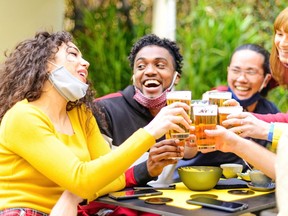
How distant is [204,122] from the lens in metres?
2.21

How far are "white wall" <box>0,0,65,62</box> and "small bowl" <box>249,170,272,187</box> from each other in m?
3.64

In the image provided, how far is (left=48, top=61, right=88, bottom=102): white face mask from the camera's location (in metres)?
2.32

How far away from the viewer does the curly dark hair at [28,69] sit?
231cm

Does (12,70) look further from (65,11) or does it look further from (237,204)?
(65,11)

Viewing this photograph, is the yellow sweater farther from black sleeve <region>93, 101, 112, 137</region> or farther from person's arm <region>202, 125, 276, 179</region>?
black sleeve <region>93, 101, 112, 137</region>

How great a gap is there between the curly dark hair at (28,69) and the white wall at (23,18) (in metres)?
3.07

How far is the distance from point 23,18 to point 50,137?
4.03 meters

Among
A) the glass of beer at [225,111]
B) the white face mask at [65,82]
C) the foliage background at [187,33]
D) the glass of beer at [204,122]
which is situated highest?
the foliage background at [187,33]

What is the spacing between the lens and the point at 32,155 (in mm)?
2119

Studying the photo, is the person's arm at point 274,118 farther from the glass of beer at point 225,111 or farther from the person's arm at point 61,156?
the person's arm at point 61,156

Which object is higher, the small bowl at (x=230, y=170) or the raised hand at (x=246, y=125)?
the raised hand at (x=246, y=125)

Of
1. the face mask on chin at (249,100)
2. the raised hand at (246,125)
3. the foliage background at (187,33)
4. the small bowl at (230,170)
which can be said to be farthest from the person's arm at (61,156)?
the foliage background at (187,33)

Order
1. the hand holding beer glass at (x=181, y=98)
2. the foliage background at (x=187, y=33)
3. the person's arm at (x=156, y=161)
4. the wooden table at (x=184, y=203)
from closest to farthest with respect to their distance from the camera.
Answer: the wooden table at (x=184, y=203), the hand holding beer glass at (x=181, y=98), the person's arm at (x=156, y=161), the foliage background at (x=187, y=33)

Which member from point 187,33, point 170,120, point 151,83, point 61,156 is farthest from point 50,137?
point 187,33
